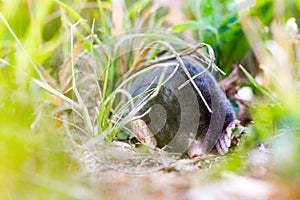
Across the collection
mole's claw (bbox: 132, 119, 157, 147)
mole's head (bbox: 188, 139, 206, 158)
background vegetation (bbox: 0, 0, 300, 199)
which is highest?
background vegetation (bbox: 0, 0, 300, 199)

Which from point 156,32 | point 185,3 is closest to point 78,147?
point 156,32

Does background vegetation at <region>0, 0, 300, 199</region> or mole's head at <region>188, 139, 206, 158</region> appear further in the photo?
mole's head at <region>188, 139, 206, 158</region>

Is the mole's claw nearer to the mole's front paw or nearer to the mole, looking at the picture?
the mole

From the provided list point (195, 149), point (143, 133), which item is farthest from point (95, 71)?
point (195, 149)

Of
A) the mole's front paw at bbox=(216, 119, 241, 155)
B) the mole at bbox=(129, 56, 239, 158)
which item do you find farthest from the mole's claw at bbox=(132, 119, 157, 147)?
the mole's front paw at bbox=(216, 119, 241, 155)

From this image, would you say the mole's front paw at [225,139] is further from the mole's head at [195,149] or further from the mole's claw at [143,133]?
the mole's claw at [143,133]

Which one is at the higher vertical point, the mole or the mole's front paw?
the mole

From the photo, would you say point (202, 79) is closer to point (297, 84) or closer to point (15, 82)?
point (297, 84)
